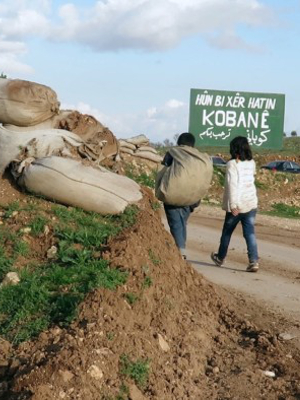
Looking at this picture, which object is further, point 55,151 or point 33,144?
point 33,144

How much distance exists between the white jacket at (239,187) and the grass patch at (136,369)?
4.67m

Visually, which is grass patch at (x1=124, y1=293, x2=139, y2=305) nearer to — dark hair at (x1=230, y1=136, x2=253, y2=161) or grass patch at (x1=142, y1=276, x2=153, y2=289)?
grass patch at (x1=142, y1=276, x2=153, y2=289)

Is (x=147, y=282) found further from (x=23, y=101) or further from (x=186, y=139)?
(x=23, y=101)

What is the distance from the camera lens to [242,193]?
10.3 meters

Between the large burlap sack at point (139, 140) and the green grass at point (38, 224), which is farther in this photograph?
the large burlap sack at point (139, 140)

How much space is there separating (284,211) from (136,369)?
18624mm

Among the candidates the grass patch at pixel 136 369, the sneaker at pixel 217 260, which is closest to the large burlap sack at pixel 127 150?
the sneaker at pixel 217 260

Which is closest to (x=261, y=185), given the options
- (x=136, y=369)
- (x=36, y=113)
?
(x=36, y=113)

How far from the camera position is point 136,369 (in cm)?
577

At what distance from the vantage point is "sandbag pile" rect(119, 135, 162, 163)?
2366cm

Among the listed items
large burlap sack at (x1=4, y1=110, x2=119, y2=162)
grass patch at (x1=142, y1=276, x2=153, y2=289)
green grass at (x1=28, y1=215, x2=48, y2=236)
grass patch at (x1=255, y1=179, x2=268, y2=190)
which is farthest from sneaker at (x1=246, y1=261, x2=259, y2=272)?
grass patch at (x1=255, y1=179, x2=268, y2=190)

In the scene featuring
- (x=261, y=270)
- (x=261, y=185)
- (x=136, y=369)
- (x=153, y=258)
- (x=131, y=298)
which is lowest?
(x=261, y=185)

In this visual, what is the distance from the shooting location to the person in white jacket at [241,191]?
1027 cm

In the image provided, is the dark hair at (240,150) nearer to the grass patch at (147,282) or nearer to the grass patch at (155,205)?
the grass patch at (155,205)
